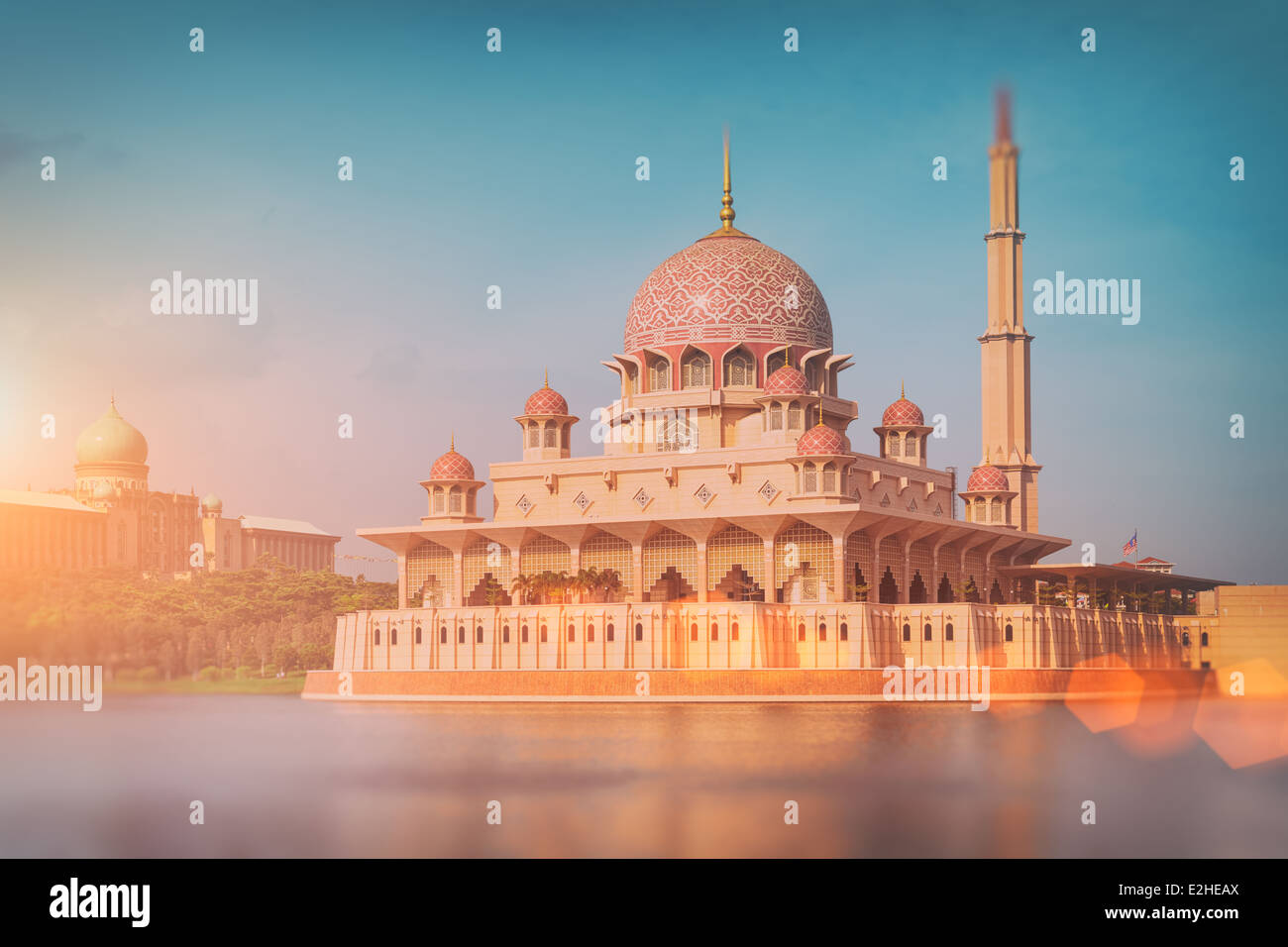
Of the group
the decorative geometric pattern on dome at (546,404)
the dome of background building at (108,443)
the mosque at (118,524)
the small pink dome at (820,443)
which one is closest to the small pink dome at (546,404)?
the decorative geometric pattern on dome at (546,404)

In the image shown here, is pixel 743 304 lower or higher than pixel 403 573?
higher

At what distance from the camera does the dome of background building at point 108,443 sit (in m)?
117

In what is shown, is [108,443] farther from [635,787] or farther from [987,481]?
[635,787]

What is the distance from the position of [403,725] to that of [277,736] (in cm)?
450

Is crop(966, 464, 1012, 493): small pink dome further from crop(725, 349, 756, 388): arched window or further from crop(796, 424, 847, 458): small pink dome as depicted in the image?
crop(796, 424, 847, 458): small pink dome

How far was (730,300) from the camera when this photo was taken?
78125 mm

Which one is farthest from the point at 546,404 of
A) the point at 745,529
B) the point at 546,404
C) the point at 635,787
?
the point at 635,787

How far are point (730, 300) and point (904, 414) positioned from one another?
1008cm

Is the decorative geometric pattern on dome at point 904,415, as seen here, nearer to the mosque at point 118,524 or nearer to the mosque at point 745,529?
the mosque at point 745,529

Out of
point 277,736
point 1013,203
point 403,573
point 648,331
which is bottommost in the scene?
point 277,736

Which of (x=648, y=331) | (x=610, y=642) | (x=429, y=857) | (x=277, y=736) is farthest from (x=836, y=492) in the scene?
(x=429, y=857)

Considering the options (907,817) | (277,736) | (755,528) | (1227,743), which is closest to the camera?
(907,817)

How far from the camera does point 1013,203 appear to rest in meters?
86.2

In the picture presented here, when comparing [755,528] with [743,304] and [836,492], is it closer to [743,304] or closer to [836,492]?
[836,492]
